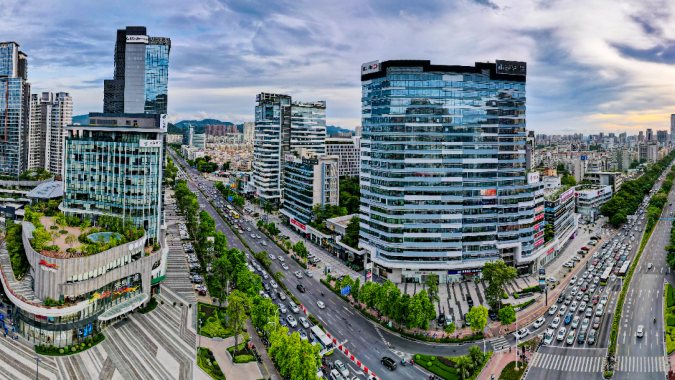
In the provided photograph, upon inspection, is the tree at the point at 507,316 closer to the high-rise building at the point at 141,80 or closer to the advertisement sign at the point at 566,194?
the advertisement sign at the point at 566,194

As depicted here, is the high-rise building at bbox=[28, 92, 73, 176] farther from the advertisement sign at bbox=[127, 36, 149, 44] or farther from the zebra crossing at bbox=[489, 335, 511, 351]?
the zebra crossing at bbox=[489, 335, 511, 351]

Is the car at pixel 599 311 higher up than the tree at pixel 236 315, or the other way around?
the tree at pixel 236 315

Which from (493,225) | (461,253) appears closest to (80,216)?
(461,253)

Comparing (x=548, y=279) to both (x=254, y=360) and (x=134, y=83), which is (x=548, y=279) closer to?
(x=254, y=360)

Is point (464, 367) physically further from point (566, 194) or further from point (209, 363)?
point (566, 194)

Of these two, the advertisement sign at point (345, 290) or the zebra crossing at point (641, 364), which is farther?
the advertisement sign at point (345, 290)

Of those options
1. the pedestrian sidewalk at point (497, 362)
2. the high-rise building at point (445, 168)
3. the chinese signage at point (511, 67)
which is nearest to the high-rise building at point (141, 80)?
the high-rise building at point (445, 168)

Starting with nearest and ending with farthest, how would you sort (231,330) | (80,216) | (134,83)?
(231,330), (80,216), (134,83)

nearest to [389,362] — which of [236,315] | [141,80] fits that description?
[236,315]
